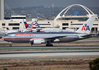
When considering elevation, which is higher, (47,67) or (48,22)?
(48,22)

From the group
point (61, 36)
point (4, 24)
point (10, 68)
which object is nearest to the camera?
point (10, 68)

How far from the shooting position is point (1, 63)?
96.1 ft

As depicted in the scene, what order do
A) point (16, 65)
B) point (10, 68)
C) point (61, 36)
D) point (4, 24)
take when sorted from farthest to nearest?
point (4, 24)
point (61, 36)
point (16, 65)
point (10, 68)

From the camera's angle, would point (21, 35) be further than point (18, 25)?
No

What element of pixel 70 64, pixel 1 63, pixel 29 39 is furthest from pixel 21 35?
pixel 70 64

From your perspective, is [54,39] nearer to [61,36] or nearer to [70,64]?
[61,36]

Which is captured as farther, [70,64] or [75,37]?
[75,37]

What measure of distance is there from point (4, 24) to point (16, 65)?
120805 mm

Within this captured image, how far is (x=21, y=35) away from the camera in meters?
54.3

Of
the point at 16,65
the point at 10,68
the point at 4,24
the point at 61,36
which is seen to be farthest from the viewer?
the point at 4,24

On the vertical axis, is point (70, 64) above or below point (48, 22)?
below

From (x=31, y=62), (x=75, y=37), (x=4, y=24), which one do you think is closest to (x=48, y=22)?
(x=4, y=24)

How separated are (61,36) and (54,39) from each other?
2630 millimetres

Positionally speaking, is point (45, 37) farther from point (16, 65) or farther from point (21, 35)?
point (16, 65)
